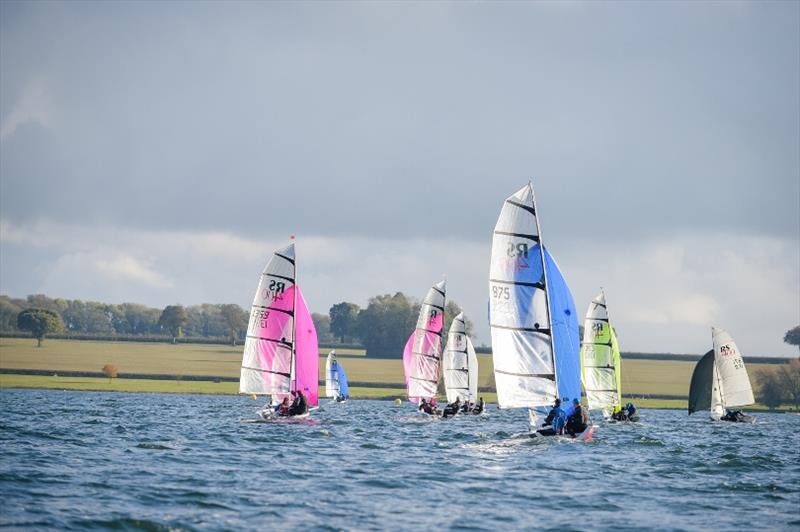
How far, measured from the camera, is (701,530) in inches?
1001

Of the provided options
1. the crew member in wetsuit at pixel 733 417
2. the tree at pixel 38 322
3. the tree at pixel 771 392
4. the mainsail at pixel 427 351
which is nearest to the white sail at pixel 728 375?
the crew member in wetsuit at pixel 733 417

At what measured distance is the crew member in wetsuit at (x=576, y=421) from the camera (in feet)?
142

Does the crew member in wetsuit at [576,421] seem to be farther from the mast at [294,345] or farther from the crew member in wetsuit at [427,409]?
the crew member in wetsuit at [427,409]

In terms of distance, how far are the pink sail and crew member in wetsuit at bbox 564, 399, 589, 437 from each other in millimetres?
18041

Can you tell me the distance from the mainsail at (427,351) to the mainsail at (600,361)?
10.5m

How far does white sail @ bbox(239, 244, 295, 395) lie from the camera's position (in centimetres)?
5675

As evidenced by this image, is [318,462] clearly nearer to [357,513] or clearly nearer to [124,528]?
[357,513]

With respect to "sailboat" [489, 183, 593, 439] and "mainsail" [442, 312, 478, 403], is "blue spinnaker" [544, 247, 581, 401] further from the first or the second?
"mainsail" [442, 312, 478, 403]

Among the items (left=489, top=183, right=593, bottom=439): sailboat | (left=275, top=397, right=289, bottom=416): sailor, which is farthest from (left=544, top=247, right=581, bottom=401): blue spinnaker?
(left=275, top=397, right=289, bottom=416): sailor

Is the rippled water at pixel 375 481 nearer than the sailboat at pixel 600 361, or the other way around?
the rippled water at pixel 375 481

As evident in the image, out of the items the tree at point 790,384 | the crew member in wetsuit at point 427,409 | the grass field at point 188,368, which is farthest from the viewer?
the grass field at point 188,368

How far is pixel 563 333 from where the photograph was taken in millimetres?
43656

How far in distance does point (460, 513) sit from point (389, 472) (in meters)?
8.23

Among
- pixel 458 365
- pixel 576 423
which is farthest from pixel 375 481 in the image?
pixel 458 365
